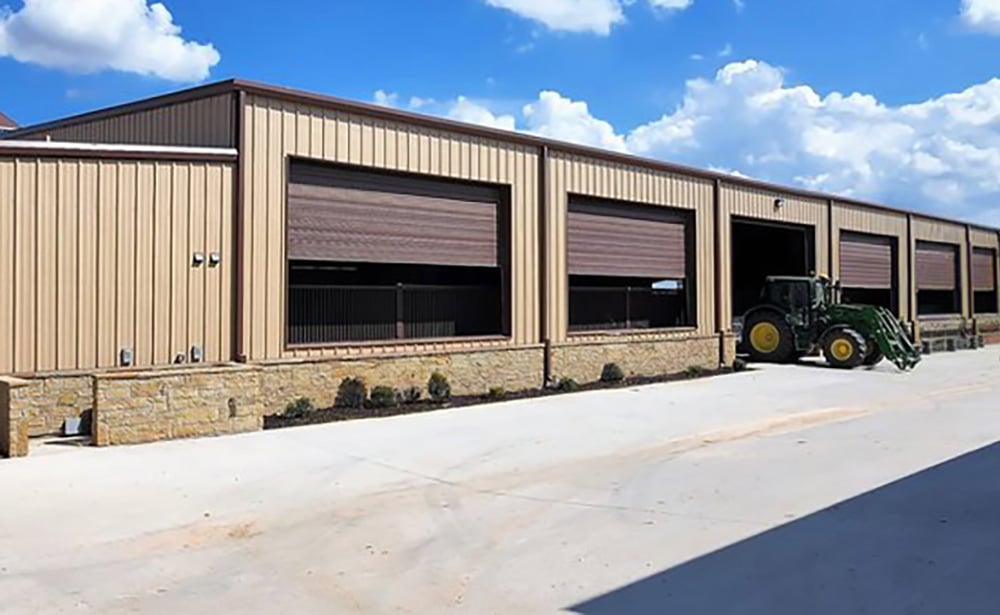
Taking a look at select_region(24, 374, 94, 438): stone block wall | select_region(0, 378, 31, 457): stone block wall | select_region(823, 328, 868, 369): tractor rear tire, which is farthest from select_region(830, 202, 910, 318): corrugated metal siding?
select_region(0, 378, 31, 457): stone block wall

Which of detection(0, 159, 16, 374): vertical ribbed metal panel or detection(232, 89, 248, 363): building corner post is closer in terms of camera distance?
detection(0, 159, 16, 374): vertical ribbed metal panel

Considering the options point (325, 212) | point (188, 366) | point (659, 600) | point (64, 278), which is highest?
point (325, 212)

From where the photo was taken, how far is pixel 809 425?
1276 cm

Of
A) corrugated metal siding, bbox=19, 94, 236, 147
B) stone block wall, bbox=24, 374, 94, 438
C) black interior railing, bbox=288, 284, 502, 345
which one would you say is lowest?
stone block wall, bbox=24, 374, 94, 438

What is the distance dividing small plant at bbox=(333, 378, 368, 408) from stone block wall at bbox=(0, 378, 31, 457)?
5.08 metres

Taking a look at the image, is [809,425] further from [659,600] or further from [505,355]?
[659,600]

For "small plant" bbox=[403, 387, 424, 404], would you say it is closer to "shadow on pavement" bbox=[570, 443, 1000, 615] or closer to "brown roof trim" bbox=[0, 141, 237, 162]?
"brown roof trim" bbox=[0, 141, 237, 162]

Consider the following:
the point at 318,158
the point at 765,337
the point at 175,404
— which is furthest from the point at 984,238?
the point at 175,404

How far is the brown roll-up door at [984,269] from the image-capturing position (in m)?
39.8

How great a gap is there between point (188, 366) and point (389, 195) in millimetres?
5190

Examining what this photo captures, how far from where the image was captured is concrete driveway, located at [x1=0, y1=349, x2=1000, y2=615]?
17.1 feet

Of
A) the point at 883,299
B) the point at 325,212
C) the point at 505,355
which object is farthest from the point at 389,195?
the point at 883,299

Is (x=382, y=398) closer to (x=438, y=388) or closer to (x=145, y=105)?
(x=438, y=388)

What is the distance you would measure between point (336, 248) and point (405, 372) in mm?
2515
